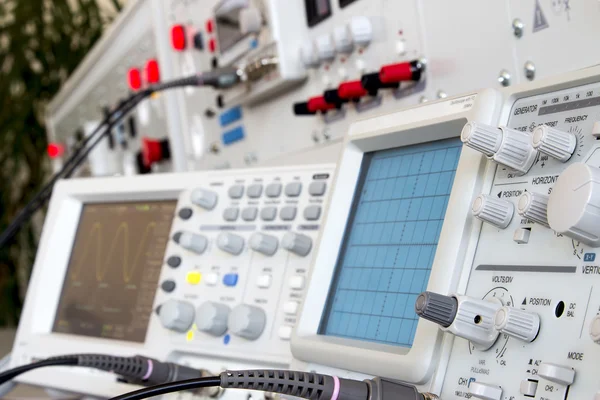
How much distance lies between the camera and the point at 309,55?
1.58 meters

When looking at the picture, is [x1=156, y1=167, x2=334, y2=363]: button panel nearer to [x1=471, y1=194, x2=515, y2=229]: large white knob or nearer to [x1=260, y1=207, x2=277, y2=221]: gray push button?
[x1=260, y1=207, x2=277, y2=221]: gray push button

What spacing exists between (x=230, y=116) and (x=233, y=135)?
0.16 ft

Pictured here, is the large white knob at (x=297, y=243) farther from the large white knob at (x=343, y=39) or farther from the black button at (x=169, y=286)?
the large white knob at (x=343, y=39)

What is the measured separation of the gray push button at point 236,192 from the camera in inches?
45.8

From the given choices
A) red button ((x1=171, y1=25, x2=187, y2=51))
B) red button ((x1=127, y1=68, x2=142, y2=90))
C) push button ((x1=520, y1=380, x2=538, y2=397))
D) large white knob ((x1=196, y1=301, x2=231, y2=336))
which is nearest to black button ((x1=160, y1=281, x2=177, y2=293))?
large white knob ((x1=196, y1=301, x2=231, y2=336))

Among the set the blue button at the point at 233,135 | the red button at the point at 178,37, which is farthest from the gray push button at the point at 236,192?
the red button at the point at 178,37

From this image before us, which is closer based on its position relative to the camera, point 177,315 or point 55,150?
point 177,315

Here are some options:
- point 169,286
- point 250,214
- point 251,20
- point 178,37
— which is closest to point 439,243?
point 250,214

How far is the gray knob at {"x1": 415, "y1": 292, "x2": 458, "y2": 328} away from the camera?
2.18 ft

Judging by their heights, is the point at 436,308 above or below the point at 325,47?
below

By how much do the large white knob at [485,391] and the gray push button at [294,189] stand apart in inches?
18.4

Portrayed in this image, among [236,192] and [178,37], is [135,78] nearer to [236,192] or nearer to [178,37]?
[178,37]

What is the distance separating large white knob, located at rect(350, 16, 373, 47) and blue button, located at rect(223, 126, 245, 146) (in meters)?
0.66

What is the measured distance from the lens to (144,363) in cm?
101
